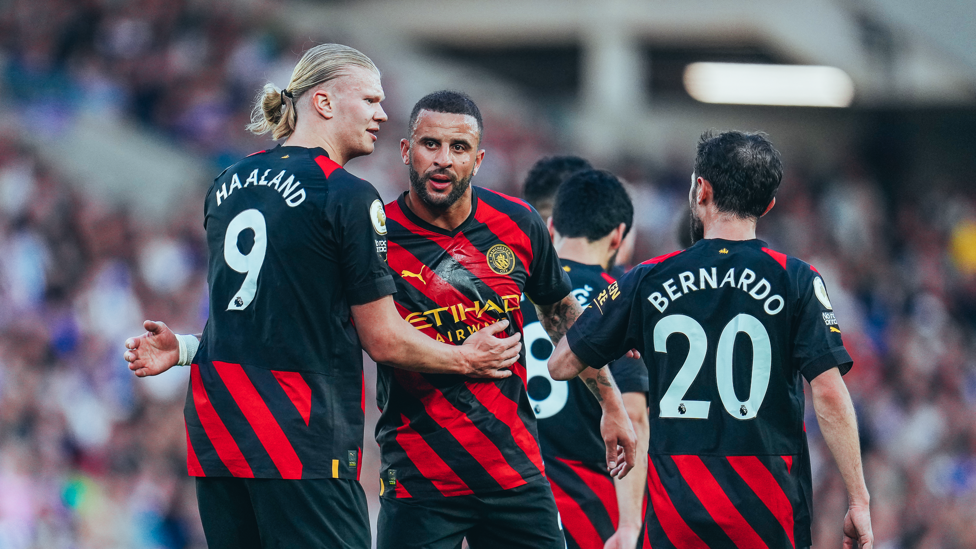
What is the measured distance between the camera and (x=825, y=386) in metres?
3.97

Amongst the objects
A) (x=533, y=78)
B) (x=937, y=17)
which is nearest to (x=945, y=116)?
(x=937, y=17)

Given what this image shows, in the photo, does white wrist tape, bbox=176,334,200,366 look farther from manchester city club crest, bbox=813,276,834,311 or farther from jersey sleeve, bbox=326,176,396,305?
manchester city club crest, bbox=813,276,834,311

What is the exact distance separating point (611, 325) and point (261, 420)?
1.42 metres

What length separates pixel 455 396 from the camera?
4555 mm

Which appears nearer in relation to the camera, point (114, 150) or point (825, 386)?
point (825, 386)

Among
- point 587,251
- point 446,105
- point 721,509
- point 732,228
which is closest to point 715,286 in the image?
point 732,228

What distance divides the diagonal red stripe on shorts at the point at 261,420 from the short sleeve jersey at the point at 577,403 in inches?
73.9

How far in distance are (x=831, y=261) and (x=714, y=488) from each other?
1331 centimetres

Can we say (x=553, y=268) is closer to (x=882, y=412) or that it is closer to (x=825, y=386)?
(x=825, y=386)

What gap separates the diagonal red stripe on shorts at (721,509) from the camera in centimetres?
402

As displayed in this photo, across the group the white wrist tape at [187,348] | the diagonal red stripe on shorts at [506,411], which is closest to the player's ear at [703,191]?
the diagonal red stripe on shorts at [506,411]

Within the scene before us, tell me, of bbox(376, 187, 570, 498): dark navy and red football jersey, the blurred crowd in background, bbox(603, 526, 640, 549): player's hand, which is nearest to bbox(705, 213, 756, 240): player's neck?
bbox(376, 187, 570, 498): dark navy and red football jersey

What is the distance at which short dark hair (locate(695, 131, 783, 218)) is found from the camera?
13.7 ft

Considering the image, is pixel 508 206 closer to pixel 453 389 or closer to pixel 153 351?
pixel 453 389
